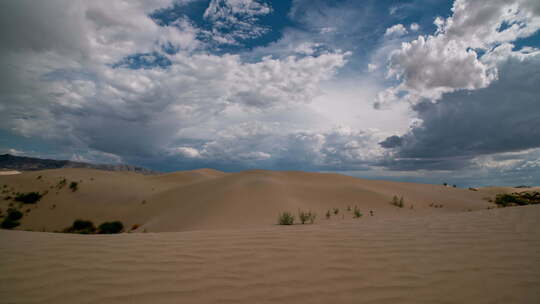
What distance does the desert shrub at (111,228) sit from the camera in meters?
16.1

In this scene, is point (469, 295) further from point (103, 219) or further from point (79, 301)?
point (103, 219)

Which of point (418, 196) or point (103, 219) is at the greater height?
point (418, 196)

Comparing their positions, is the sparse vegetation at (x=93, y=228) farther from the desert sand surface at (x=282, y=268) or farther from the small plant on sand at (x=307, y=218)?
the small plant on sand at (x=307, y=218)

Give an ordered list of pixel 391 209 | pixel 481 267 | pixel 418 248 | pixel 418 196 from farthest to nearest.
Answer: pixel 418 196, pixel 391 209, pixel 418 248, pixel 481 267

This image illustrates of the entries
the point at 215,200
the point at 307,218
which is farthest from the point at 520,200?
the point at 215,200

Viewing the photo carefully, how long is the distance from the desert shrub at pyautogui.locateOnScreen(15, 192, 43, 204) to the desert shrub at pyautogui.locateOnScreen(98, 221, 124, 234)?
9.02 m

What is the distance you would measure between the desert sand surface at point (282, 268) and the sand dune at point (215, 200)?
4369 mm

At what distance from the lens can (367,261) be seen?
3.71 metres

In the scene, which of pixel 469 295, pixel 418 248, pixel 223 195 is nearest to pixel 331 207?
pixel 223 195

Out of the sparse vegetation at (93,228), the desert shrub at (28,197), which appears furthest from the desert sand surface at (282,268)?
the desert shrub at (28,197)

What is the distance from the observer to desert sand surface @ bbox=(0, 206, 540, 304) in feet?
9.39

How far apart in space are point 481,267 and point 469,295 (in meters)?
0.97

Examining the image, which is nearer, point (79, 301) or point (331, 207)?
point (79, 301)

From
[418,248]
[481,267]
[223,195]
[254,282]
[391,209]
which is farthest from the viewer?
[223,195]
